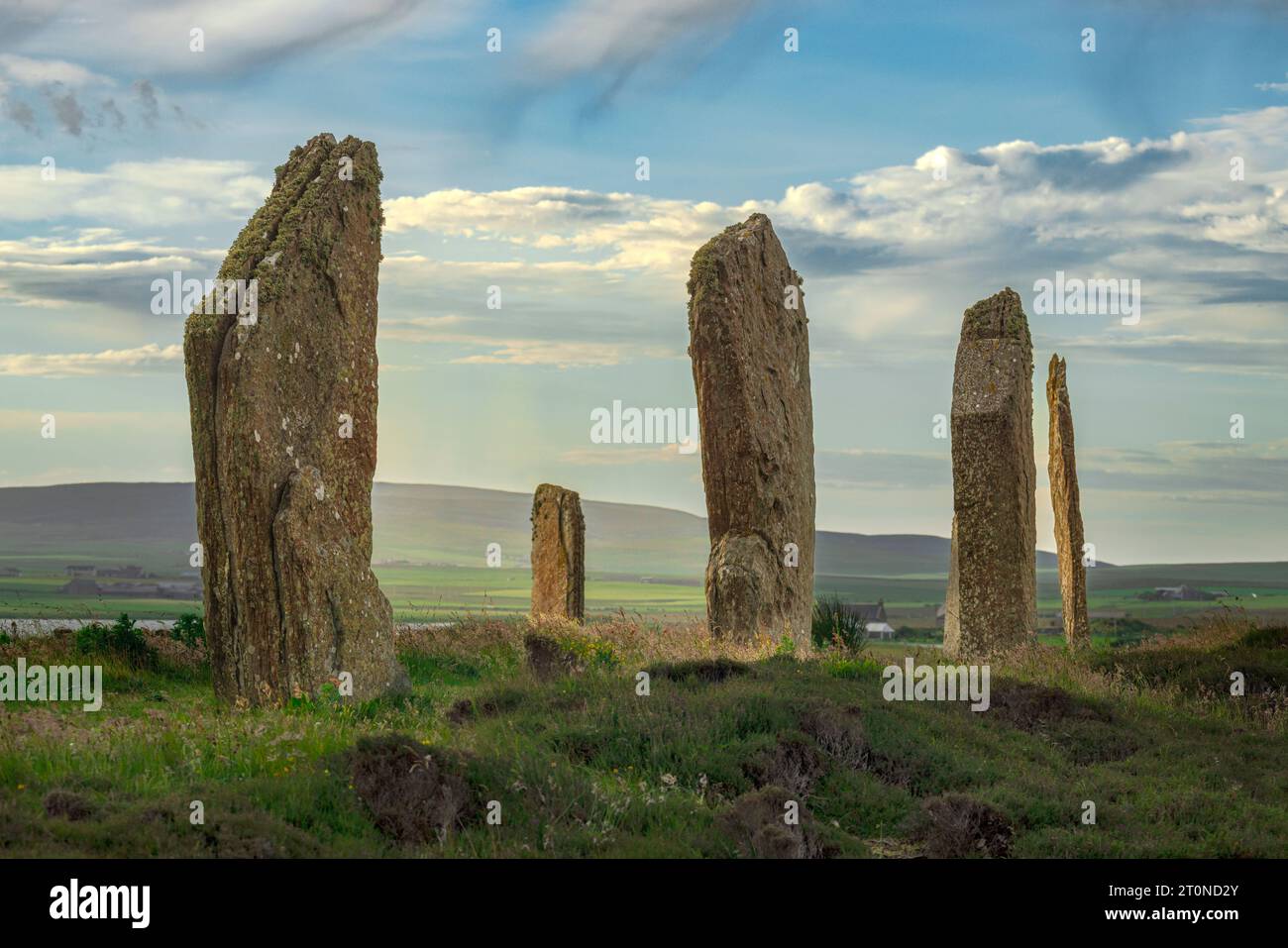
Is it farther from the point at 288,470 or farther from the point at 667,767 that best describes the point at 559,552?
the point at 667,767

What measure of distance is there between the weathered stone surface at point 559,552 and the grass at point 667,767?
26.4 ft

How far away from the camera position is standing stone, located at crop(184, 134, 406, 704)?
14.2 metres

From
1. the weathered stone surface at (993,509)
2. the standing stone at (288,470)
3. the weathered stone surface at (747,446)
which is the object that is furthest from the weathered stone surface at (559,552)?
the standing stone at (288,470)

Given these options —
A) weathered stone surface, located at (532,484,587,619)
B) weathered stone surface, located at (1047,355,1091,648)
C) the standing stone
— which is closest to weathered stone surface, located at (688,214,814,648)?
the standing stone

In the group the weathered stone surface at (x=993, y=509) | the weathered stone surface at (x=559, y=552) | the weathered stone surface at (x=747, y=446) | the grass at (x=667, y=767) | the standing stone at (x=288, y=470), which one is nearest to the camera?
the grass at (x=667, y=767)

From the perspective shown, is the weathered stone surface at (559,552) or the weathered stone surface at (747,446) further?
the weathered stone surface at (559,552)

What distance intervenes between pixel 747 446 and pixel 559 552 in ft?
24.4

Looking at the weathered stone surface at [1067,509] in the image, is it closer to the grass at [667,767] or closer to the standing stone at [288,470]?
the grass at [667,767]

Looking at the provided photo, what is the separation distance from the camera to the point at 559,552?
82.0 feet

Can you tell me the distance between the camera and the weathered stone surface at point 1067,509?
74.1 ft

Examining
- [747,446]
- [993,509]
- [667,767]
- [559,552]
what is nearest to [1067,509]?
[993,509]

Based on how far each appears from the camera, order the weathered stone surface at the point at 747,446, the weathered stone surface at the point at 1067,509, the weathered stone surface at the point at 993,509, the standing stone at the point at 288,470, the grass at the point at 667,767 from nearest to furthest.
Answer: the grass at the point at 667,767 < the standing stone at the point at 288,470 < the weathered stone surface at the point at 747,446 < the weathered stone surface at the point at 993,509 < the weathered stone surface at the point at 1067,509

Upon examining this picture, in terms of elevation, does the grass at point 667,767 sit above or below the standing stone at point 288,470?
below
